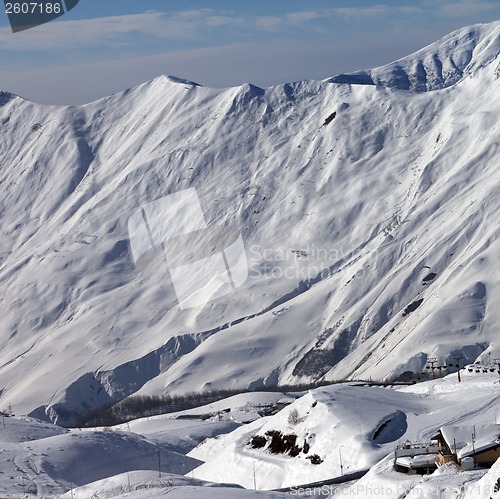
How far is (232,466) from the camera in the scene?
6881 centimetres

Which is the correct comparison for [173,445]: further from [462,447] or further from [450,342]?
[450,342]

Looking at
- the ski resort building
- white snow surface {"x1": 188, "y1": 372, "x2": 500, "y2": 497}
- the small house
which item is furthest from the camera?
white snow surface {"x1": 188, "y1": 372, "x2": 500, "y2": 497}

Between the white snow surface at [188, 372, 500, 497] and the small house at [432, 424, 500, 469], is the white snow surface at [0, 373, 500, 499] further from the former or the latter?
the small house at [432, 424, 500, 469]

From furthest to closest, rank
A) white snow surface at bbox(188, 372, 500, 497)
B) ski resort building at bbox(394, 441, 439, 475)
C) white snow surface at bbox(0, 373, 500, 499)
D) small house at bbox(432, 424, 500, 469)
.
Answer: white snow surface at bbox(188, 372, 500, 497), white snow surface at bbox(0, 373, 500, 499), ski resort building at bbox(394, 441, 439, 475), small house at bbox(432, 424, 500, 469)

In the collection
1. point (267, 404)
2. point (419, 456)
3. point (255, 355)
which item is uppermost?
point (419, 456)

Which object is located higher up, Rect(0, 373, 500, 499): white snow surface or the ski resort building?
the ski resort building

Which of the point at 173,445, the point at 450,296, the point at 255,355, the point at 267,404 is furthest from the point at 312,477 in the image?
the point at 255,355

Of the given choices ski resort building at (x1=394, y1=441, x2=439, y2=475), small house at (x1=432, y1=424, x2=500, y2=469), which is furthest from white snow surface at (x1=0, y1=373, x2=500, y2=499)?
small house at (x1=432, y1=424, x2=500, y2=469)

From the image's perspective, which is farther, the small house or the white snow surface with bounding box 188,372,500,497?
the white snow surface with bounding box 188,372,500,497

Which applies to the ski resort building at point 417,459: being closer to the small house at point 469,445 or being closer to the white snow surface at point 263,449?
the small house at point 469,445

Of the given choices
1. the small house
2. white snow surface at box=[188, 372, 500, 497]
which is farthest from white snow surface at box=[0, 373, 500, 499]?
the small house

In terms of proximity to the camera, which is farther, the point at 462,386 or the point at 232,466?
the point at 462,386

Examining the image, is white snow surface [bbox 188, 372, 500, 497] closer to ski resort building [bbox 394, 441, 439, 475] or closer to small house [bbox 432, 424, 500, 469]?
small house [bbox 432, 424, 500, 469]

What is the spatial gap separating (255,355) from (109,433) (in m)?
Result: 124
